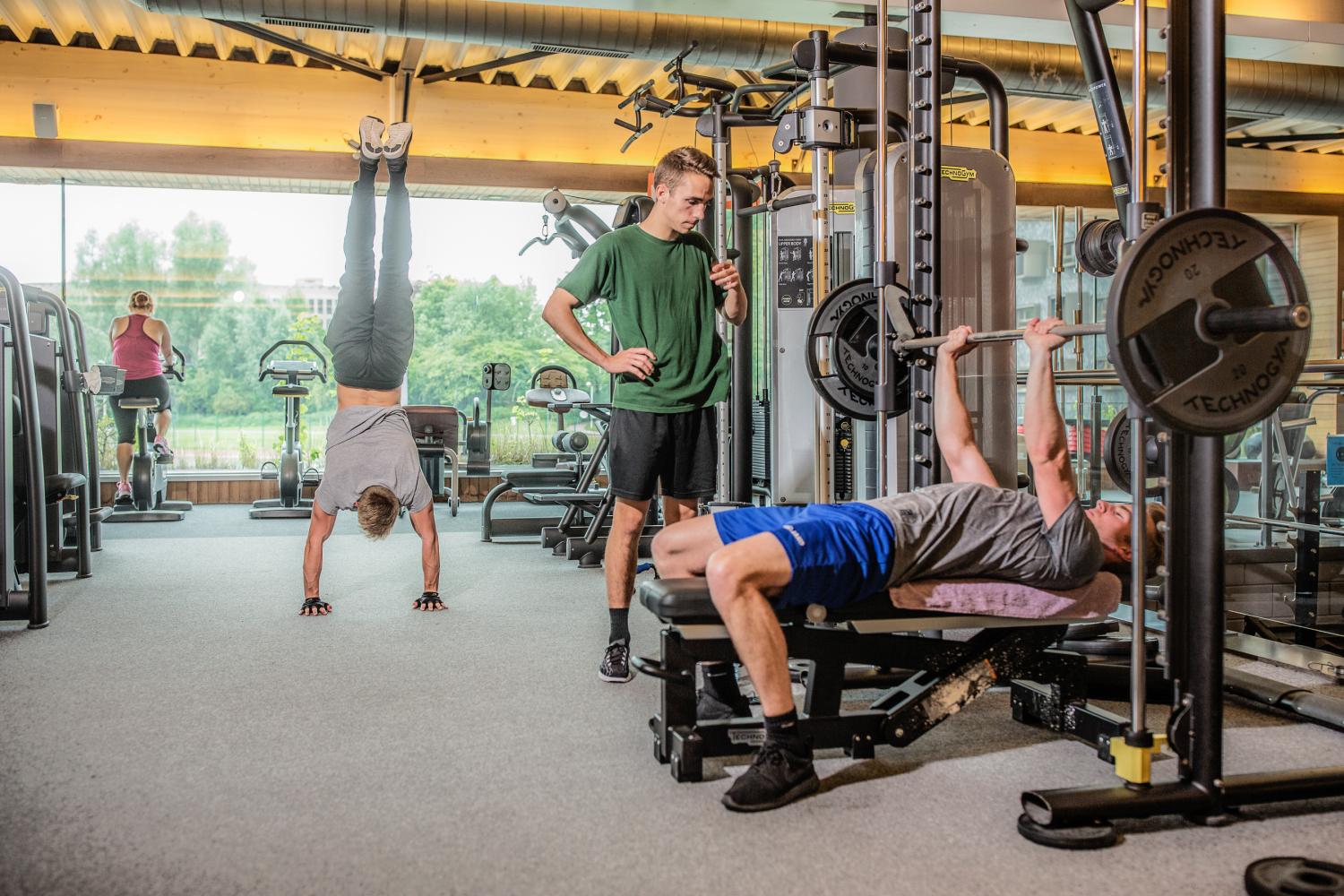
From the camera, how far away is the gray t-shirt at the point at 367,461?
395 cm

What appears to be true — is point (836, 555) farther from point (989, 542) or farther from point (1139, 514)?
point (1139, 514)

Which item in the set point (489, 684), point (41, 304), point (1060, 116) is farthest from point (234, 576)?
point (1060, 116)

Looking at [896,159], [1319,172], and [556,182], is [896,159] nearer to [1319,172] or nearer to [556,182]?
[556,182]

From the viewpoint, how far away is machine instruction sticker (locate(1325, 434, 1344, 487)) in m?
3.96

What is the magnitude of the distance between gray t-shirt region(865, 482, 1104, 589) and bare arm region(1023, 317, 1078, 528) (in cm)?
4

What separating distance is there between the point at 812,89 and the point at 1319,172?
933 centimetres

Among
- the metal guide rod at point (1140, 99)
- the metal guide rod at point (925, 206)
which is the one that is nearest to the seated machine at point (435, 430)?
the metal guide rod at point (925, 206)

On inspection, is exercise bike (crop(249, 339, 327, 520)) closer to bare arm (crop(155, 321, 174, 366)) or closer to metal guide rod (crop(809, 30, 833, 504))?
bare arm (crop(155, 321, 174, 366))

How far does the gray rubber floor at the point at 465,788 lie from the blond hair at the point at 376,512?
378 millimetres

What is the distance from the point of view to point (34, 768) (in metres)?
2.28

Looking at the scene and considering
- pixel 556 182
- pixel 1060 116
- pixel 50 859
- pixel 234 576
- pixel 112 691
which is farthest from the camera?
pixel 1060 116

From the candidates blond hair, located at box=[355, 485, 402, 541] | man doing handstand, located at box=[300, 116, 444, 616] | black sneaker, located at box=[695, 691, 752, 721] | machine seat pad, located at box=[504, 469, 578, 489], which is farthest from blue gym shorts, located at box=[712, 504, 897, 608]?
machine seat pad, located at box=[504, 469, 578, 489]

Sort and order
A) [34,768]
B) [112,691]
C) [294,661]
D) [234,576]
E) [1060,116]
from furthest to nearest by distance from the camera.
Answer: [1060,116] < [234,576] < [294,661] < [112,691] < [34,768]

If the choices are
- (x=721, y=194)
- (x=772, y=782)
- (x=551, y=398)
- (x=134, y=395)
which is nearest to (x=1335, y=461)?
(x=721, y=194)
